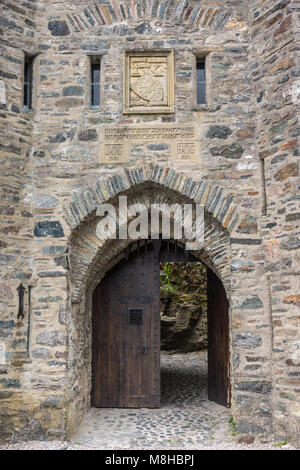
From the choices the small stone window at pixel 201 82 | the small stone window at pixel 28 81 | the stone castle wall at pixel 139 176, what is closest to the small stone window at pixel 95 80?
the stone castle wall at pixel 139 176

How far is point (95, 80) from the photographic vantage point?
562 cm

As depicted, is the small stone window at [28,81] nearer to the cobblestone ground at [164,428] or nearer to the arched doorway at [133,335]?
the arched doorway at [133,335]

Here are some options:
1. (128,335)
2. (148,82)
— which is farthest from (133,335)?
(148,82)

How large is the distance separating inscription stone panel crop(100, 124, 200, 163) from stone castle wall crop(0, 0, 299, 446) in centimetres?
3

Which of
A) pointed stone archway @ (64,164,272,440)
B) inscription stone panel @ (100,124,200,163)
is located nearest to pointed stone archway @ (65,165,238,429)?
pointed stone archway @ (64,164,272,440)

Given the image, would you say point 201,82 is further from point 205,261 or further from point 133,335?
point 133,335

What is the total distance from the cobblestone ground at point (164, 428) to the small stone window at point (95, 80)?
3943 mm

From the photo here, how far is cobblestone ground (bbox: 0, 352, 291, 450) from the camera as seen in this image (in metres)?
4.76

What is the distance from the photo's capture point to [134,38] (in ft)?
18.1

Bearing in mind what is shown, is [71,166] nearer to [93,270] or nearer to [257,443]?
[93,270]

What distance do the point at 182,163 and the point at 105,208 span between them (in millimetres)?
1067

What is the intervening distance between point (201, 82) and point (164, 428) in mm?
4247

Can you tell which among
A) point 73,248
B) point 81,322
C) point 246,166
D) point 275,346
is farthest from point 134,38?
point 275,346

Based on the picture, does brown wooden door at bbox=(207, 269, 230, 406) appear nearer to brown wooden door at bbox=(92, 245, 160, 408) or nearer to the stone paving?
the stone paving
